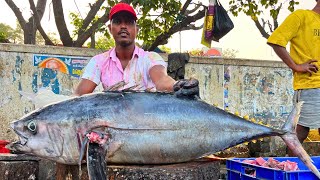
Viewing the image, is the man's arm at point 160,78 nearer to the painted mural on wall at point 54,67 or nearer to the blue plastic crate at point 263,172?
the blue plastic crate at point 263,172

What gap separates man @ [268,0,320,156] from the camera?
4449 millimetres

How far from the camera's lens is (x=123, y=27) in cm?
360

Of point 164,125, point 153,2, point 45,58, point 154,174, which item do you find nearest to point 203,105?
point 164,125

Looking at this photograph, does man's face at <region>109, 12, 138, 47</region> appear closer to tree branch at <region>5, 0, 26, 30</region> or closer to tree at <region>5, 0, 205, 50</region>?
tree at <region>5, 0, 205, 50</region>

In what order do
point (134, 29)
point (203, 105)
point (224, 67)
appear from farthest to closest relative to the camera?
1. point (224, 67)
2. point (134, 29)
3. point (203, 105)

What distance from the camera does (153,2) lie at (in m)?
7.74

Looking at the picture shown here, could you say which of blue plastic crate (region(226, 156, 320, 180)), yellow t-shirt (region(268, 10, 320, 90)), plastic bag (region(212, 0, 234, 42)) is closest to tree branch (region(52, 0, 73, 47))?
plastic bag (region(212, 0, 234, 42))

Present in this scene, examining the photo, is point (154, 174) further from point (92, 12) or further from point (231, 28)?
point (92, 12)

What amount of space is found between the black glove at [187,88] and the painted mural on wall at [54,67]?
233 inches

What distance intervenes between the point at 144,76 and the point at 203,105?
3.33ft

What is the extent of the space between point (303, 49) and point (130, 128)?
8.63ft

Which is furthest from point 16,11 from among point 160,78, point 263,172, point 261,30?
point 263,172

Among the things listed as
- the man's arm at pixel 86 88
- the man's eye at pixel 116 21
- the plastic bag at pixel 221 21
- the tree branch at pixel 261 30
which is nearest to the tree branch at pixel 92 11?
the plastic bag at pixel 221 21

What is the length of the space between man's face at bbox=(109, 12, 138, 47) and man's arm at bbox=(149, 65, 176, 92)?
0.31m
